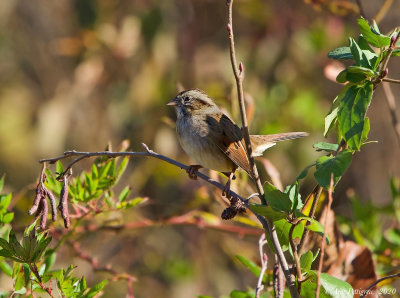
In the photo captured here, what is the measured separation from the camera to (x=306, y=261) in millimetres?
1405

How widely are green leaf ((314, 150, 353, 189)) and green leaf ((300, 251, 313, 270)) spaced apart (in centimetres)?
23

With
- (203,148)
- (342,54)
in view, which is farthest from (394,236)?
(342,54)

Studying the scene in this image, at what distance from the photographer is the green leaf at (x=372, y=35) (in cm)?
130

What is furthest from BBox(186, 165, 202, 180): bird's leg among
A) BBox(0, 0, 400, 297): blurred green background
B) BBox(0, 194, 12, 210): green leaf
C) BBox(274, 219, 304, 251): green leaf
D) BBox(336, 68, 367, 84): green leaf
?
BBox(0, 0, 400, 297): blurred green background

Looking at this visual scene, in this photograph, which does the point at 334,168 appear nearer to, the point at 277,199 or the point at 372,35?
the point at 277,199

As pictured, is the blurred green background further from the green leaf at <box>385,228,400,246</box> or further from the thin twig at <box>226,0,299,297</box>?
the thin twig at <box>226,0,299,297</box>

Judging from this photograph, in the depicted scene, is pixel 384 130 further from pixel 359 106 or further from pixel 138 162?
pixel 359 106

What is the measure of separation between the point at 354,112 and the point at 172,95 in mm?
2821

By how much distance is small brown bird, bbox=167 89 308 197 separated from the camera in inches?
101

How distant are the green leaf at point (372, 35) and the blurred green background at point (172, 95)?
202 centimetres

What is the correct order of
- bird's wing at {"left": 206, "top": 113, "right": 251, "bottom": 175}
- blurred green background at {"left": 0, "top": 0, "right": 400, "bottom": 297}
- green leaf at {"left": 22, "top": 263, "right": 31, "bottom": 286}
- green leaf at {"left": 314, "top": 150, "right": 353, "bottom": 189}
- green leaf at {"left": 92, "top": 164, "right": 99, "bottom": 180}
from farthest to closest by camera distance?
blurred green background at {"left": 0, "top": 0, "right": 400, "bottom": 297} → bird's wing at {"left": 206, "top": 113, "right": 251, "bottom": 175} → green leaf at {"left": 92, "top": 164, "right": 99, "bottom": 180} → green leaf at {"left": 22, "top": 263, "right": 31, "bottom": 286} → green leaf at {"left": 314, "top": 150, "right": 353, "bottom": 189}

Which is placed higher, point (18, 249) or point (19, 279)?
point (18, 249)

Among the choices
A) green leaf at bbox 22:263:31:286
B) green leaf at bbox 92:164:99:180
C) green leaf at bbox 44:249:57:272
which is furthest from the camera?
green leaf at bbox 92:164:99:180

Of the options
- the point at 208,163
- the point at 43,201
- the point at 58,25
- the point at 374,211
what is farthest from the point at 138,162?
the point at 43,201
